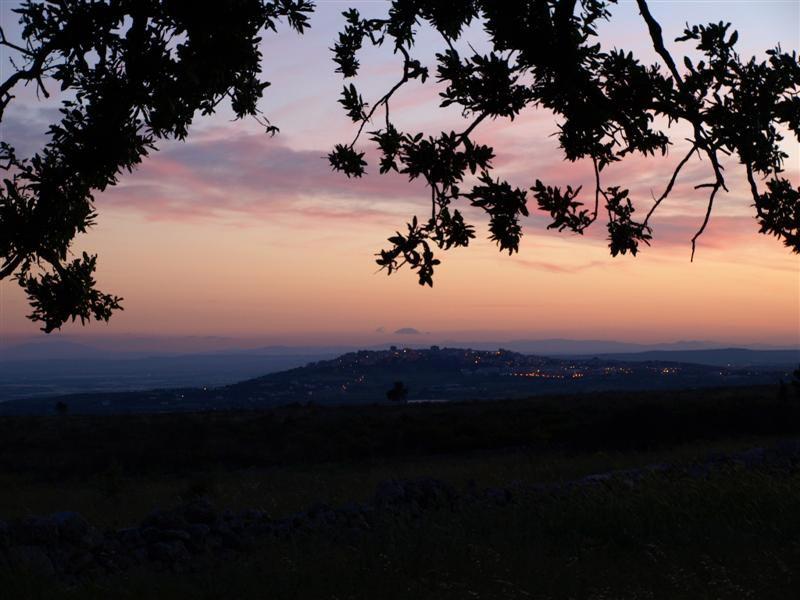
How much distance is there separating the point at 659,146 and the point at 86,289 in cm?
521

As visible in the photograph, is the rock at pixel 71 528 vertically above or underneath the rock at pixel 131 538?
above

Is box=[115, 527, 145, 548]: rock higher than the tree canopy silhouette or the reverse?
the reverse

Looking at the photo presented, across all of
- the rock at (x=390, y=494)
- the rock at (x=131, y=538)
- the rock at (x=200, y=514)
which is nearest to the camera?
the rock at (x=131, y=538)

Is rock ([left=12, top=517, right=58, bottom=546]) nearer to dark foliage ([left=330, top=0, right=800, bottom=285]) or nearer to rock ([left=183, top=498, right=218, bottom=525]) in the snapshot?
rock ([left=183, top=498, right=218, bottom=525])

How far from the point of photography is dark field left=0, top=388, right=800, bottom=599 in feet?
26.3

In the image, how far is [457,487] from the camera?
840 inches

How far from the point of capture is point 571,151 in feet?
26.2

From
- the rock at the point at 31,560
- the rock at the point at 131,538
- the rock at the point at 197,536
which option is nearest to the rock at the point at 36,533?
the rock at the point at 31,560

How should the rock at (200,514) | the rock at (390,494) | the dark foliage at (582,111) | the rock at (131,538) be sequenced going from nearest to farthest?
the dark foliage at (582,111), the rock at (131,538), the rock at (200,514), the rock at (390,494)

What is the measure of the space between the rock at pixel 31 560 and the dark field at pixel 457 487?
460 millimetres

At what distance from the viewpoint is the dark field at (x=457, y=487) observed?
8016 millimetres

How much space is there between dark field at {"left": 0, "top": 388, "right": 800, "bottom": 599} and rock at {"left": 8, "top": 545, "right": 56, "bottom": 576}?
460 millimetres

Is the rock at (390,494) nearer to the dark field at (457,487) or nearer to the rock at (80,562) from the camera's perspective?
the dark field at (457,487)

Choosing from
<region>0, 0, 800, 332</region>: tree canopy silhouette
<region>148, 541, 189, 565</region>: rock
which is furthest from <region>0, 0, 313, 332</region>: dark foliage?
<region>148, 541, 189, 565</region>: rock
